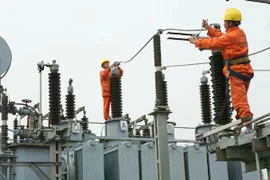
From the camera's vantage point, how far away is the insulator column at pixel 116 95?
33.8 feet

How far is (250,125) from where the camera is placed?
6.48 m

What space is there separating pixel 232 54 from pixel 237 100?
1.96 ft

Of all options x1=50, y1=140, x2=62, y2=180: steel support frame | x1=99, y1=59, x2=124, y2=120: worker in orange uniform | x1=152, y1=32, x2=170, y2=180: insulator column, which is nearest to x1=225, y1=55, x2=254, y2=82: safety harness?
x1=152, y1=32, x2=170, y2=180: insulator column

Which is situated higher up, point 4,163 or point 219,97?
point 219,97

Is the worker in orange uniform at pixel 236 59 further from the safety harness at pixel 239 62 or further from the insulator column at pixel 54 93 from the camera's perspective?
the insulator column at pixel 54 93

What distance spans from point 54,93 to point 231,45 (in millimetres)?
3337

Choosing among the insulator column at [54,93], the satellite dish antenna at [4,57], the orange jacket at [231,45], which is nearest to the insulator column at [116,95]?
the insulator column at [54,93]

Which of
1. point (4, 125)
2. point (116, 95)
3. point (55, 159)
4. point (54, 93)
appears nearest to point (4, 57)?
point (54, 93)

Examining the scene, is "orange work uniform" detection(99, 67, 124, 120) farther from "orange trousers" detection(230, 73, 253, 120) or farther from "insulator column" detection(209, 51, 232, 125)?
"orange trousers" detection(230, 73, 253, 120)

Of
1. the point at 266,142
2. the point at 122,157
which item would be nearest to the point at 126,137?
the point at 122,157

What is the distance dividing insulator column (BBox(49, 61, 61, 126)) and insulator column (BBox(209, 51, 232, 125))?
2666 millimetres

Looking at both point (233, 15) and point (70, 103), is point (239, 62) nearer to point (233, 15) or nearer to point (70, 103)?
point (233, 15)

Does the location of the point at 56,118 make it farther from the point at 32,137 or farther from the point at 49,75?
the point at 32,137

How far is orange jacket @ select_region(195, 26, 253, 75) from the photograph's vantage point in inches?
269
